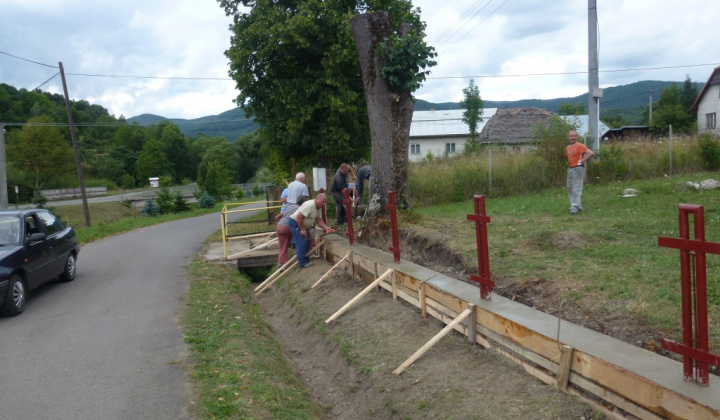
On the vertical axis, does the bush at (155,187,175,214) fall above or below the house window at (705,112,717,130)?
below

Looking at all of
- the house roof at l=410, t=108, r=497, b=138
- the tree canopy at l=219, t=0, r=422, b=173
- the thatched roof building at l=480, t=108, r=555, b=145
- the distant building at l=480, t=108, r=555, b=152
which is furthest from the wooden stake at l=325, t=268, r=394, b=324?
the house roof at l=410, t=108, r=497, b=138

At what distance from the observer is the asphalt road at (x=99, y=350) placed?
17.1 ft

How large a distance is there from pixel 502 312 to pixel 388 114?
656 centimetres

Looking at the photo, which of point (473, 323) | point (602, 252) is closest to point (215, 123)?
point (602, 252)

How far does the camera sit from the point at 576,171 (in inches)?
441

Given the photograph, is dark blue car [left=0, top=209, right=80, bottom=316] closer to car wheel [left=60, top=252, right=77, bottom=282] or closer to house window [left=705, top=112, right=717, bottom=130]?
car wheel [left=60, top=252, right=77, bottom=282]

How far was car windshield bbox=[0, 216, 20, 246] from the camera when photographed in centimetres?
942

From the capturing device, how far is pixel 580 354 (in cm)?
412

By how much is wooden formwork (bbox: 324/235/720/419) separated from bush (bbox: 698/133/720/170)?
14.3 meters

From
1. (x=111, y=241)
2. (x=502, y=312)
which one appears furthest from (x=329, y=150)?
(x=502, y=312)

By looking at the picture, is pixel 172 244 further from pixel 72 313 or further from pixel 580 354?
pixel 580 354

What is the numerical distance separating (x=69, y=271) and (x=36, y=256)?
1.91 m

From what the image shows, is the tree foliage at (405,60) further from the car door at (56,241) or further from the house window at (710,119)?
the house window at (710,119)

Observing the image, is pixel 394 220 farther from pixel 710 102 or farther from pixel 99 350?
pixel 710 102
